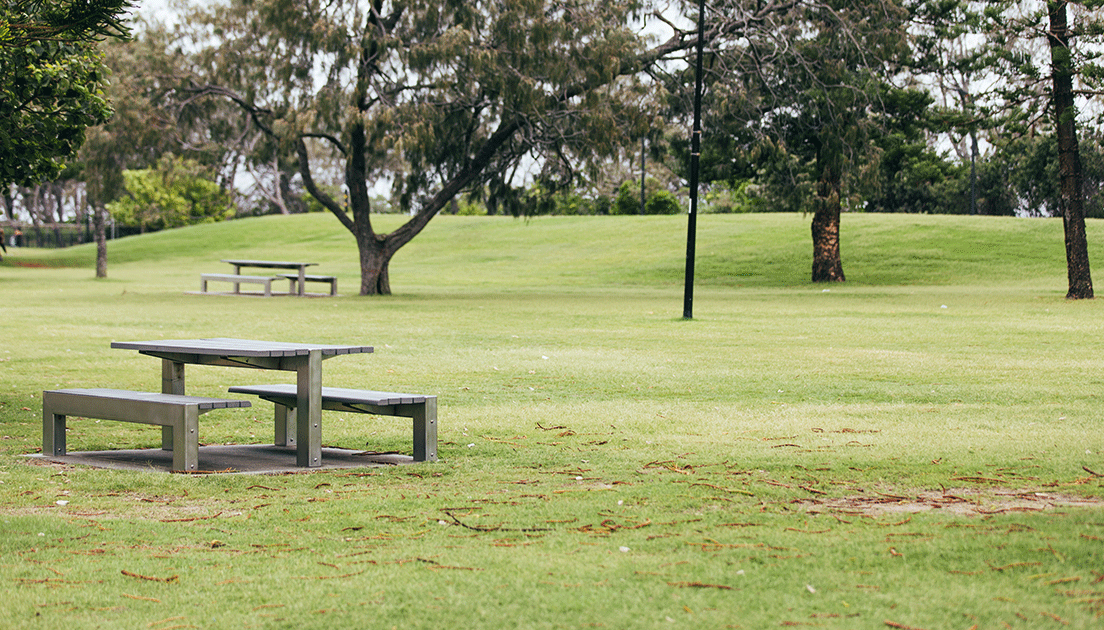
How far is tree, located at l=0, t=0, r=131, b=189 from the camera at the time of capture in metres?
7.25

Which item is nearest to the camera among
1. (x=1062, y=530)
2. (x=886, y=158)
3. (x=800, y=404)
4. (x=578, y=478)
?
(x=1062, y=530)

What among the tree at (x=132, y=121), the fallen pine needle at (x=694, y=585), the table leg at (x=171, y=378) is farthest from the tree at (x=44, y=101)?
the tree at (x=132, y=121)

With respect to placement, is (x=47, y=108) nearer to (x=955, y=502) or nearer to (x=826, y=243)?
(x=955, y=502)

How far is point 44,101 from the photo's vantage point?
27.1ft

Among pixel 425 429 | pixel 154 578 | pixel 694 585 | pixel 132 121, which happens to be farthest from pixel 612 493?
pixel 132 121

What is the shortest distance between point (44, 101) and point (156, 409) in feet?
11.8

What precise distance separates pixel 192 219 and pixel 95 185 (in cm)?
4957

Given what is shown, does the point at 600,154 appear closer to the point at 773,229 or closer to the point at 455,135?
the point at 455,135

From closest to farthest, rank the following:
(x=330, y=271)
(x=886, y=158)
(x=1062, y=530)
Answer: (x=1062, y=530), (x=886, y=158), (x=330, y=271)

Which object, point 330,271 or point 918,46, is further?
point 330,271

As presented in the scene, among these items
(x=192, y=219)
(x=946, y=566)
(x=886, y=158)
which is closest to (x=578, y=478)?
(x=946, y=566)

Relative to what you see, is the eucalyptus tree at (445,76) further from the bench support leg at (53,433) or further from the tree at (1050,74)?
the bench support leg at (53,433)

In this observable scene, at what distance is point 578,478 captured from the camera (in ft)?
19.1

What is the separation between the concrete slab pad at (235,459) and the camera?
20.4 ft
